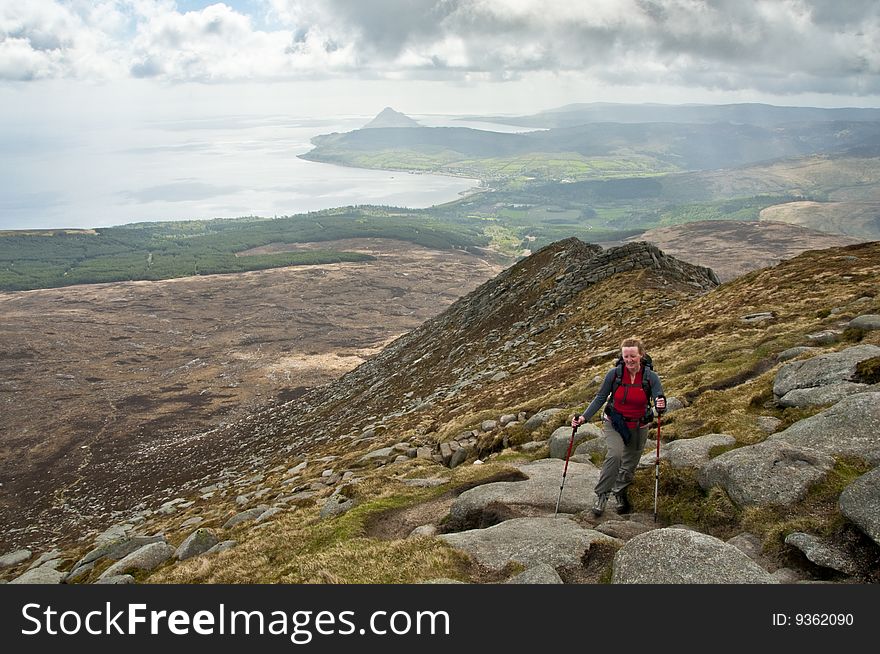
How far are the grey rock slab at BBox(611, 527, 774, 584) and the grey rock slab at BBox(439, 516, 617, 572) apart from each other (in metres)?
1.40

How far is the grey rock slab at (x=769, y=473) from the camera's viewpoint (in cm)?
1137

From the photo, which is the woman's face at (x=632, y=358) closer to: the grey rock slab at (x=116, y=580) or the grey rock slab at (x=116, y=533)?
the grey rock slab at (x=116, y=580)

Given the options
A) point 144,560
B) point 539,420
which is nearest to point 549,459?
point 539,420

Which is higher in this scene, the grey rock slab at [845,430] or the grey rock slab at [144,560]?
the grey rock slab at [845,430]

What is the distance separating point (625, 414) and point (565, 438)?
6010 millimetres

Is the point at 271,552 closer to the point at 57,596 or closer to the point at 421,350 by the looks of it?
the point at 57,596

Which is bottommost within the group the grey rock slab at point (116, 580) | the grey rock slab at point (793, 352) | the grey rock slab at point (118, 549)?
the grey rock slab at point (118, 549)

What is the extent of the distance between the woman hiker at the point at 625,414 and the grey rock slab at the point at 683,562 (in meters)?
3.37

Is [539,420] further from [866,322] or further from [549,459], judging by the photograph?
[866,322]

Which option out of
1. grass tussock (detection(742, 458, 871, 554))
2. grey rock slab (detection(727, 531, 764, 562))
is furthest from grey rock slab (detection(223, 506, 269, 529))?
grass tussock (detection(742, 458, 871, 554))

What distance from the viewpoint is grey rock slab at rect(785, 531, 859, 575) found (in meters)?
9.02

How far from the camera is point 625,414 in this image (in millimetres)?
13031

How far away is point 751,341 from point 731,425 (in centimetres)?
998

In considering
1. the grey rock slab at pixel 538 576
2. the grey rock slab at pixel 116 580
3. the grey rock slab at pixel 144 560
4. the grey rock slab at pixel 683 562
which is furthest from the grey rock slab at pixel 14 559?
the grey rock slab at pixel 683 562
